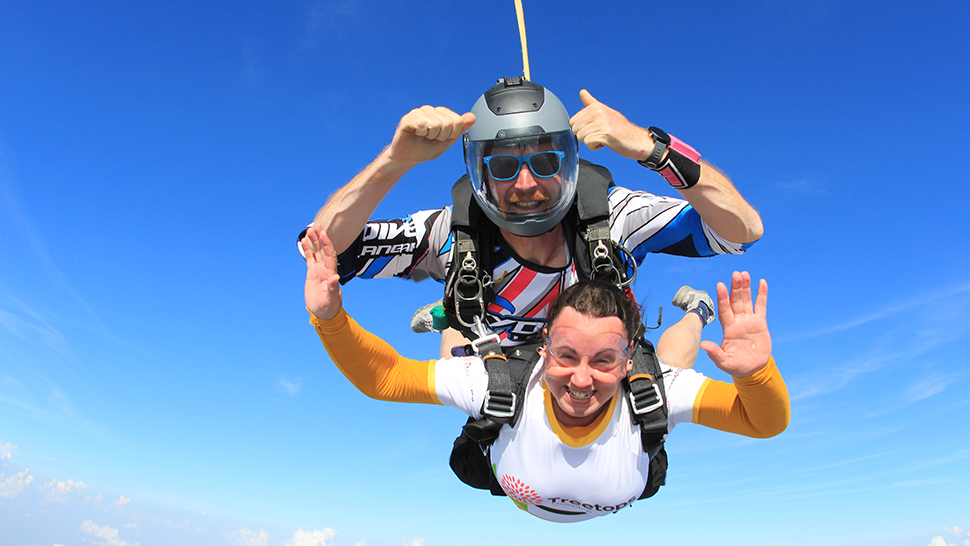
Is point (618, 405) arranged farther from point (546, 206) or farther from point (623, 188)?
point (623, 188)

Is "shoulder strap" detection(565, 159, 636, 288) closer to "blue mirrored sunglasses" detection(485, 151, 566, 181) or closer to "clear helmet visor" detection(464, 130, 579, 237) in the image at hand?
"clear helmet visor" detection(464, 130, 579, 237)

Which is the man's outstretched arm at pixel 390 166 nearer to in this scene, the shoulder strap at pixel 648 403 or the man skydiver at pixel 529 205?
the man skydiver at pixel 529 205

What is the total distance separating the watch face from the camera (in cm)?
334

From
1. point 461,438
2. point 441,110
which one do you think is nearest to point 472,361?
point 461,438

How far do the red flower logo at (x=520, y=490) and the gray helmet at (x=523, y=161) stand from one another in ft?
4.64

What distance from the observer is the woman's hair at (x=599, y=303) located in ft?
10.6

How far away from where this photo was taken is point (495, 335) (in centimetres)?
353

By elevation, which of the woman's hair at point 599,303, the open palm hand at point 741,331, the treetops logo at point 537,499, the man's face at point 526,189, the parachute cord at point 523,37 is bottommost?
the treetops logo at point 537,499

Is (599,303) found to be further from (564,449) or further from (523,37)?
(523,37)

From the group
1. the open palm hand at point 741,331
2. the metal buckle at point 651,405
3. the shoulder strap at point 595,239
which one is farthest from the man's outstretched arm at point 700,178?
the metal buckle at point 651,405

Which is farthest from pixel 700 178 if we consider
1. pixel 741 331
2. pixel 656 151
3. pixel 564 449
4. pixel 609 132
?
pixel 564 449

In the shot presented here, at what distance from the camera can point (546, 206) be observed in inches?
148

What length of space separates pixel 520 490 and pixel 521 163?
1773mm

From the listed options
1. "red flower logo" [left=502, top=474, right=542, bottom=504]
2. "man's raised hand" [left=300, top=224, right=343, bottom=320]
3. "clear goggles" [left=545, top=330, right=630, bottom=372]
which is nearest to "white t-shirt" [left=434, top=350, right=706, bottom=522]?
"red flower logo" [left=502, top=474, right=542, bottom=504]
